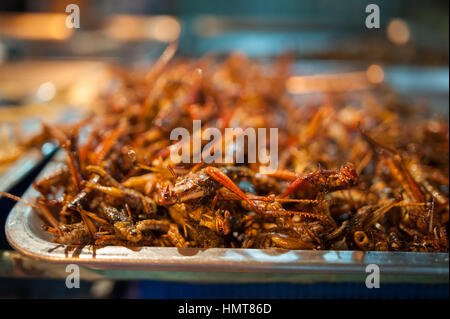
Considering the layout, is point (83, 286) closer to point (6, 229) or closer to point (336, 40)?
point (6, 229)

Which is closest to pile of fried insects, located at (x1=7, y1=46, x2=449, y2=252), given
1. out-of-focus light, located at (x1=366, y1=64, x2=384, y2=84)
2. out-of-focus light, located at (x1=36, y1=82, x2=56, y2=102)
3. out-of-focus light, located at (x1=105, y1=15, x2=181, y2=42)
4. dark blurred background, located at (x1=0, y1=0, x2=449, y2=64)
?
out-of-focus light, located at (x1=36, y1=82, x2=56, y2=102)

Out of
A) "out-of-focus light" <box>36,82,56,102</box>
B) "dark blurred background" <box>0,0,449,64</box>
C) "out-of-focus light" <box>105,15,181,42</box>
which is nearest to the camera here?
"out-of-focus light" <box>36,82,56,102</box>

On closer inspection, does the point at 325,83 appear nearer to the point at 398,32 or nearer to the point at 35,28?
the point at 398,32

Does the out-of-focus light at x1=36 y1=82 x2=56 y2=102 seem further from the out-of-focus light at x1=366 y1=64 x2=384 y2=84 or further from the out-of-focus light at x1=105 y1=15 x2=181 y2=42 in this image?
the out-of-focus light at x1=366 y1=64 x2=384 y2=84

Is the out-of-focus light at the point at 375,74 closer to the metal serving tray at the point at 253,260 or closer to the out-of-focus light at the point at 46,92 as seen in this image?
the metal serving tray at the point at 253,260

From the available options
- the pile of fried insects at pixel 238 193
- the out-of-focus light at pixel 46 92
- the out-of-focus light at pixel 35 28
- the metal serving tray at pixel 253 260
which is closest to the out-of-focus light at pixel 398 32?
the pile of fried insects at pixel 238 193

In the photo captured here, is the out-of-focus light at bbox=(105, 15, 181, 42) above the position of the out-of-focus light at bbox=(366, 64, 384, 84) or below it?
above
